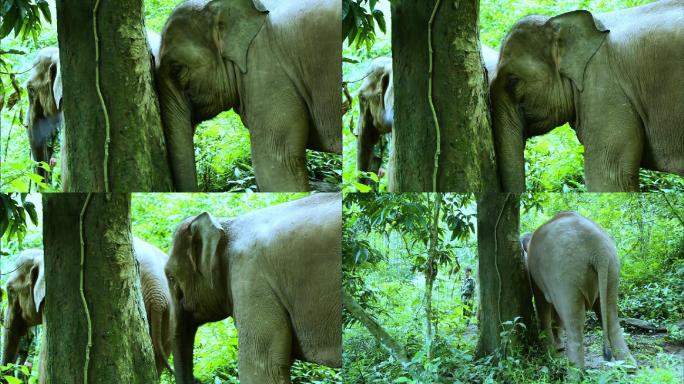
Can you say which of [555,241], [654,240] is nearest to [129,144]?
[555,241]

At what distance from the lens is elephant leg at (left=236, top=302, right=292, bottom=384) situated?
2895 mm

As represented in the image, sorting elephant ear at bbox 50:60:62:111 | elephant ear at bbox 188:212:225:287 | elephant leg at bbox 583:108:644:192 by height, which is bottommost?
elephant ear at bbox 188:212:225:287

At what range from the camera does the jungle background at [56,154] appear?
2.86 metres

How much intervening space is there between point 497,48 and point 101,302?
63.0 inches

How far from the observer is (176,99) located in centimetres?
286

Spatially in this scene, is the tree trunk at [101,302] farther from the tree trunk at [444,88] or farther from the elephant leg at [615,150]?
the elephant leg at [615,150]

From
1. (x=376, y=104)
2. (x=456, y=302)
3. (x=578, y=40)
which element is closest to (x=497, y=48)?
(x=578, y=40)

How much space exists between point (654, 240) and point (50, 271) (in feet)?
7.02

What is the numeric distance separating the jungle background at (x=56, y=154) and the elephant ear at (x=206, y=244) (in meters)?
0.13

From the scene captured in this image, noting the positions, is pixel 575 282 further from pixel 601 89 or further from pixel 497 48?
pixel 497 48

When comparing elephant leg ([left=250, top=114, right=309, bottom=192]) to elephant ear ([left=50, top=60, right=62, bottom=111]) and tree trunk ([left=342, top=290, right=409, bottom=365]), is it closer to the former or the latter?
tree trunk ([left=342, top=290, right=409, bottom=365])

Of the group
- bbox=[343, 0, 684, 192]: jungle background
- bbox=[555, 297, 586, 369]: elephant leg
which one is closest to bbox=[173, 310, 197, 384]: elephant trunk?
bbox=[343, 0, 684, 192]: jungle background

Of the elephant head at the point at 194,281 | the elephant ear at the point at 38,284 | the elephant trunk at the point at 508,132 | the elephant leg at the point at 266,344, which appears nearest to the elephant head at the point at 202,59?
the elephant head at the point at 194,281

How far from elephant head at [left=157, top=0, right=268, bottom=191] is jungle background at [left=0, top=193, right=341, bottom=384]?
0.19m
